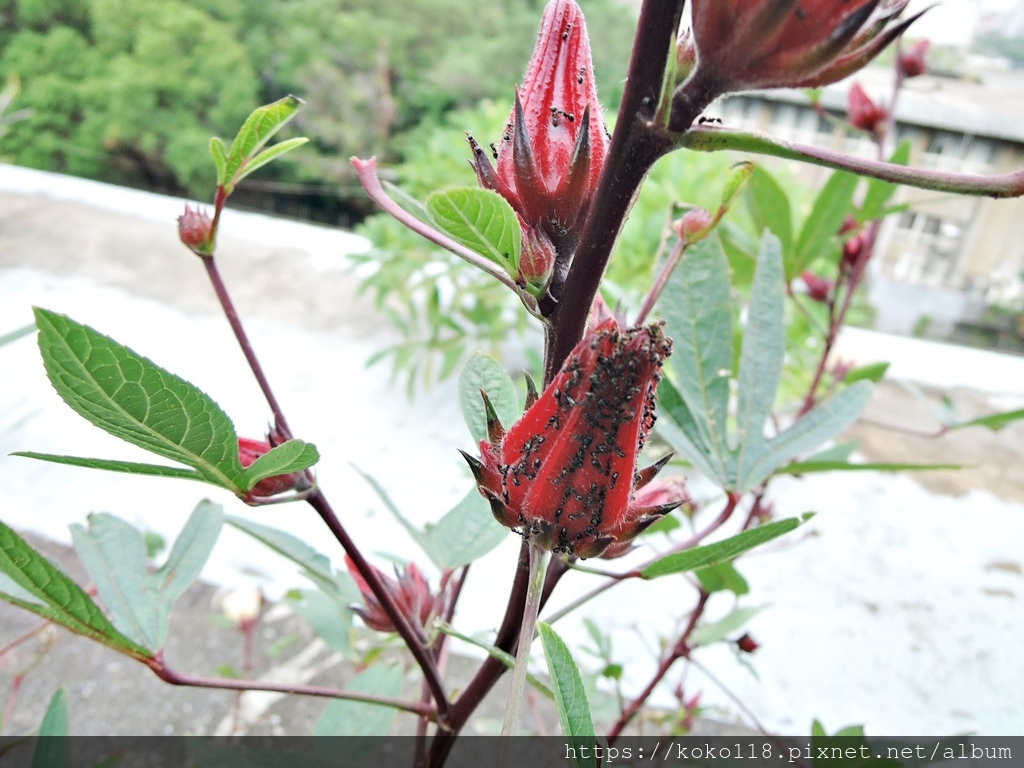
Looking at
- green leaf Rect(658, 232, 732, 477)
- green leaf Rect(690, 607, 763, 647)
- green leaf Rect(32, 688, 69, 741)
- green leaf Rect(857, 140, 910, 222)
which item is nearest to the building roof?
green leaf Rect(857, 140, 910, 222)

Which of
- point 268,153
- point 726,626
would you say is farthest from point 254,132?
point 726,626

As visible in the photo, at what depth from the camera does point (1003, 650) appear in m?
0.97

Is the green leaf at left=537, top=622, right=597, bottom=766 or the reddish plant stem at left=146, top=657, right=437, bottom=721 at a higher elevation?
the green leaf at left=537, top=622, right=597, bottom=766

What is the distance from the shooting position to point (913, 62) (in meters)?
0.65

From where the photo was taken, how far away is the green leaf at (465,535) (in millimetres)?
362

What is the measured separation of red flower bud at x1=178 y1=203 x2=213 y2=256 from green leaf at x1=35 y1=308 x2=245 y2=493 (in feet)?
0.33

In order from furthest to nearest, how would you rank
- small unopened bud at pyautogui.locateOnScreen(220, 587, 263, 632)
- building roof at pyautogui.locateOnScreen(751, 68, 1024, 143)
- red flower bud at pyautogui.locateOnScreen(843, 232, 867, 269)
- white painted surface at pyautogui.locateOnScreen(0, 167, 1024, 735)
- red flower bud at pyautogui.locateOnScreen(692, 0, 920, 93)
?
building roof at pyautogui.locateOnScreen(751, 68, 1024, 143), white painted surface at pyautogui.locateOnScreen(0, 167, 1024, 735), small unopened bud at pyautogui.locateOnScreen(220, 587, 263, 632), red flower bud at pyautogui.locateOnScreen(843, 232, 867, 269), red flower bud at pyautogui.locateOnScreen(692, 0, 920, 93)

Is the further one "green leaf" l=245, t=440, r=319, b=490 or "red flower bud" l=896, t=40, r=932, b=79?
"red flower bud" l=896, t=40, r=932, b=79

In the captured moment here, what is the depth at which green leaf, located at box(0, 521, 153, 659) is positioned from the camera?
22 cm

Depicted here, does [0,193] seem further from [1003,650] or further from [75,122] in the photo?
[75,122]

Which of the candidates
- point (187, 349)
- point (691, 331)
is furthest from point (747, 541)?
point (187, 349)

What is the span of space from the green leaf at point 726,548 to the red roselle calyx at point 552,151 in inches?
3.7

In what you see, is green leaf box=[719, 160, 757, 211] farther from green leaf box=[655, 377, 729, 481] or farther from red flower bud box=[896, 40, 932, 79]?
red flower bud box=[896, 40, 932, 79]

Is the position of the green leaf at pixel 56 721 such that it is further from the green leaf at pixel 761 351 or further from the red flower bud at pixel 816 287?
the red flower bud at pixel 816 287
